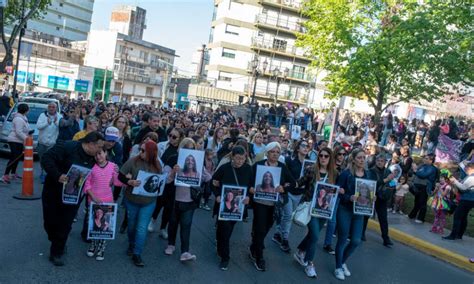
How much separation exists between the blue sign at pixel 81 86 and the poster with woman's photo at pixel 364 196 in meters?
65.2

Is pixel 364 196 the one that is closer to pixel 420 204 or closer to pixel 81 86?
pixel 420 204

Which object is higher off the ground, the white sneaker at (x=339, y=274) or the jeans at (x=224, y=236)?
the jeans at (x=224, y=236)

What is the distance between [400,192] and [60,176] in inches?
370

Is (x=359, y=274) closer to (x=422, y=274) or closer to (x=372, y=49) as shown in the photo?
(x=422, y=274)

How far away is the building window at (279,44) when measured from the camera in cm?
5512

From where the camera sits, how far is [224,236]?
21.0 feet

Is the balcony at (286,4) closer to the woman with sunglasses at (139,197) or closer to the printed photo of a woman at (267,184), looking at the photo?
the printed photo of a woman at (267,184)

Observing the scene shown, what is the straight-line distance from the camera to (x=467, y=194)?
31.0ft

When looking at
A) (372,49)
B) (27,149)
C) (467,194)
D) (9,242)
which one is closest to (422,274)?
(467,194)

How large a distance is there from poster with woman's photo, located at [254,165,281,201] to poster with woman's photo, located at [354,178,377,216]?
1.20 m

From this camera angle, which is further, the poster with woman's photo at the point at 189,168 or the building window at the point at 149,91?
the building window at the point at 149,91

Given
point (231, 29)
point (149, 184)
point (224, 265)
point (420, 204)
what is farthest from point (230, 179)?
point (231, 29)

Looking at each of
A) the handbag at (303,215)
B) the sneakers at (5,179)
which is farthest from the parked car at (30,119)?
the handbag at (303,215)

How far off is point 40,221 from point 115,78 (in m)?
67.8
